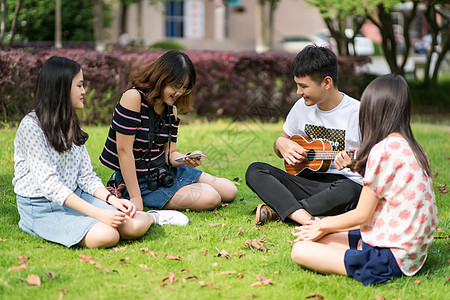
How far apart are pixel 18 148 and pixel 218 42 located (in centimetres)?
2473

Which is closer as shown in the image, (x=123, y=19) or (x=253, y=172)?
(x=253, y=172)

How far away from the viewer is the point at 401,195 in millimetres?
2992

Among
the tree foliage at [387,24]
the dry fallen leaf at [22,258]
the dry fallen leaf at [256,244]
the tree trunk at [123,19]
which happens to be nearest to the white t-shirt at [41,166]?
the dry fallen leaf at [22,258]

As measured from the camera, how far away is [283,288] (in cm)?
307

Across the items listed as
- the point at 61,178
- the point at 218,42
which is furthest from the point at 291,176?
the point at 218,42

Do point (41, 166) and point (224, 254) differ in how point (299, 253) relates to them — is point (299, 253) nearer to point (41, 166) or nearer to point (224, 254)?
point (224, 254)

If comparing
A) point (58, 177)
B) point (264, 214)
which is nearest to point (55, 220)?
point (58, 177)

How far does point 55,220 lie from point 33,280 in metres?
0.66

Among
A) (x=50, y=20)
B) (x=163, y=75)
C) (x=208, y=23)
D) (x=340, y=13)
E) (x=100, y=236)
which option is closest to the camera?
(x=100, y=236)

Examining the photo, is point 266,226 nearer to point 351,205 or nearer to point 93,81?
point 351,205

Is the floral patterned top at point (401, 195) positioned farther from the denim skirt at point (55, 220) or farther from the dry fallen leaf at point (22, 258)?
the dry fallen leaf at point (22, 258)

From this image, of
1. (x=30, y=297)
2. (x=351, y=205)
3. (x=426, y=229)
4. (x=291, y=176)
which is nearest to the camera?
(x=30, y=297)

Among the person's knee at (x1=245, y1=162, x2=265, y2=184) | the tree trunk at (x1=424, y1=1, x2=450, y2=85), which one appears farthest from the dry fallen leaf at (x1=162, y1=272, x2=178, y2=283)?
the tree trunk at (x1=424, y1=1, x2=450, y2=85)

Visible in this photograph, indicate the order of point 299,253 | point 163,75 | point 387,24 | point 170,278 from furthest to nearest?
1. point 387,24
2. point 163,75
3. point 299,253
4. point 170,278
